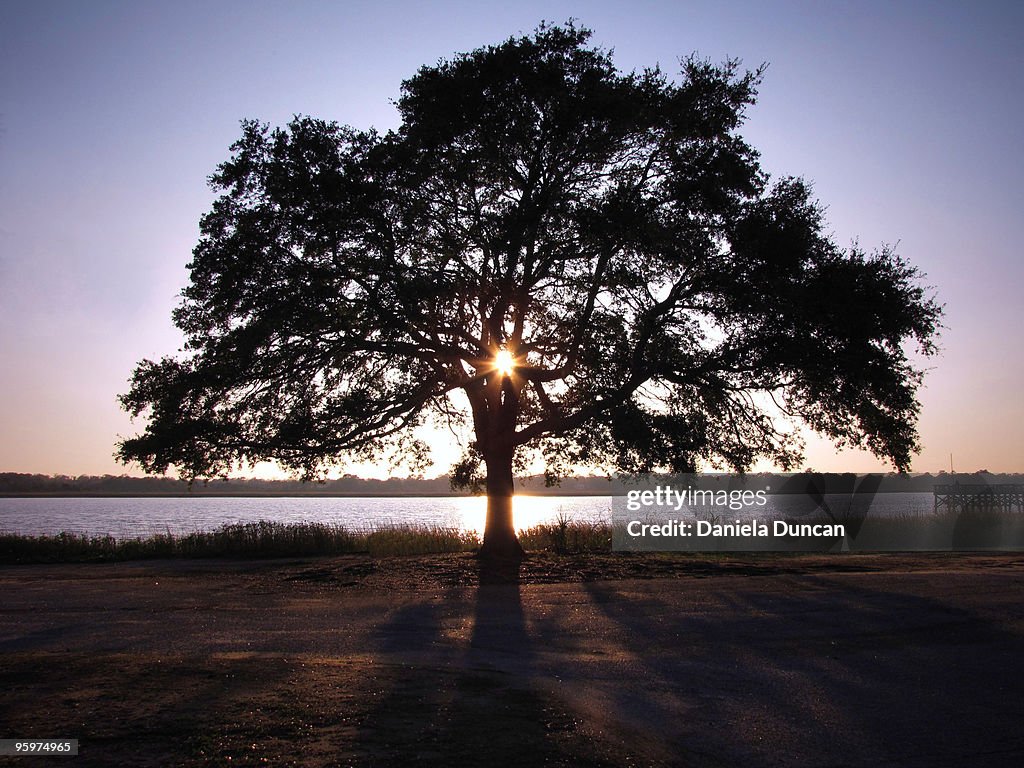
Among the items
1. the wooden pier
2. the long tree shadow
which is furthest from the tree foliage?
the wooden pier

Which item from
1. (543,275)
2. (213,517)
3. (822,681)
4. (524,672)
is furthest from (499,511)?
(213,517)

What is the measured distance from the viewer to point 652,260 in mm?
19672

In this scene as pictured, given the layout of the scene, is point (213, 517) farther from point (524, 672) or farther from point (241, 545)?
point (524, 672)

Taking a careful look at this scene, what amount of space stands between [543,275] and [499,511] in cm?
654

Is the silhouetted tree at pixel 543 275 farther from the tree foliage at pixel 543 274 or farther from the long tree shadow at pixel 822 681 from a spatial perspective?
the long tree shadow at pixel 822 681

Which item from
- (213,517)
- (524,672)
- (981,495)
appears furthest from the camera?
(213,517)

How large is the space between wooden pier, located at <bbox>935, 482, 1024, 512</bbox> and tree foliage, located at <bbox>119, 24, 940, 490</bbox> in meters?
35.0

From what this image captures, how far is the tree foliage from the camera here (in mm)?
19047

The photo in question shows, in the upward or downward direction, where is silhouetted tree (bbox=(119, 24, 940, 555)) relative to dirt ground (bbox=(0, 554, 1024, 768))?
upward

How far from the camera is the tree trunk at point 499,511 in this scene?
2208 centimetres

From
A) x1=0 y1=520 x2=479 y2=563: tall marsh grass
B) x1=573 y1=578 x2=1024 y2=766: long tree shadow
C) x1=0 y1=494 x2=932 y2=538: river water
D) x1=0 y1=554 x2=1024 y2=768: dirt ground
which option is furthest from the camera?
x1=0 y1=494 x2=932 y2=538: river water

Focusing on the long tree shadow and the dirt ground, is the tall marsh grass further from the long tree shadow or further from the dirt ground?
the long tree shadow

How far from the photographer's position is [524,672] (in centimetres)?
891

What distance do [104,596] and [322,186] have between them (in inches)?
392
